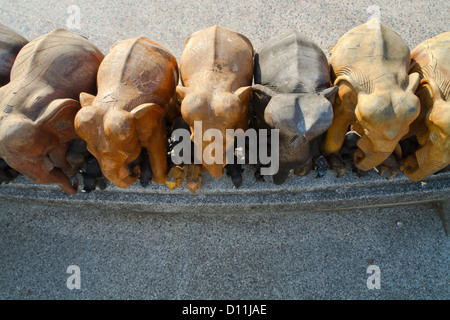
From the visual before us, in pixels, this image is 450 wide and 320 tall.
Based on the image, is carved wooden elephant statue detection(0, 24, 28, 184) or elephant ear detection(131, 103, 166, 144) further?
carved wooden elephant statue detection(0, 24, 28, 184)

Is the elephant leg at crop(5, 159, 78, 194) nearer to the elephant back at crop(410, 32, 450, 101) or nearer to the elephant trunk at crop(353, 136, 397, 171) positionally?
the elephant trunk at crop(353, 136, 397, 171)

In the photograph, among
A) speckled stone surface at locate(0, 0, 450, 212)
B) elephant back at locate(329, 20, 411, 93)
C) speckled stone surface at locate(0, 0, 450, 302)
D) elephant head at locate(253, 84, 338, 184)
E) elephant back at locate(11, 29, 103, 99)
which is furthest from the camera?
speckled stone surface at locate(0, 0, 450, 212)

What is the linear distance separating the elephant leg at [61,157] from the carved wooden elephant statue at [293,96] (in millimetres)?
2026

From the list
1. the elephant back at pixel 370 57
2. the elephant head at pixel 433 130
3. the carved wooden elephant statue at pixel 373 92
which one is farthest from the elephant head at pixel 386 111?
the elephant head at pixel 433 130

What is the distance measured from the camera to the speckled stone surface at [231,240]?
3680mm

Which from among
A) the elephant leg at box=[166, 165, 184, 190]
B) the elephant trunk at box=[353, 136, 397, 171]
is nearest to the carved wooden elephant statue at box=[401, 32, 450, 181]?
the elephant trunk at box=[353, 136, 397, 171]

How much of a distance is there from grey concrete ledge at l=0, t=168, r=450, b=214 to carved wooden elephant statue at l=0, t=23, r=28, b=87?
4.22 feet

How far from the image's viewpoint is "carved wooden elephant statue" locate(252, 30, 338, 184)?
2.62 meters

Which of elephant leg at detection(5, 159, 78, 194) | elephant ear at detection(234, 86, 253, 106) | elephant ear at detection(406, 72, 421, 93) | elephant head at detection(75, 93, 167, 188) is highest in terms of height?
elephant ear at detection(406, 72, 421, 93)

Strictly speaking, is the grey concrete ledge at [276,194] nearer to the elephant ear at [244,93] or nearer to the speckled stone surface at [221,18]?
the elephant ear at [244,93]

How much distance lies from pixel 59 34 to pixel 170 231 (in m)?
2.54

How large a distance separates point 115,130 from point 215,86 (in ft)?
3.08
